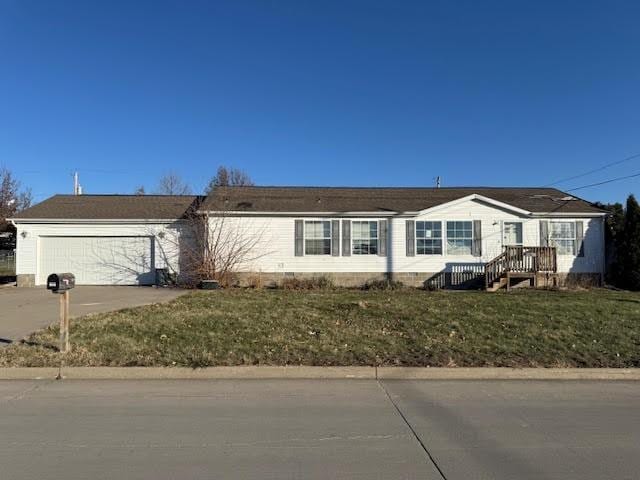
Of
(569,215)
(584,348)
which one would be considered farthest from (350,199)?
(584,348)

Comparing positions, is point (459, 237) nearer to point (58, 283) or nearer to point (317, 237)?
point (317, 237)

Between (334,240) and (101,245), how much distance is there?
9.89 metres

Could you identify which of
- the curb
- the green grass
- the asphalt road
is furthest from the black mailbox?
the asphalt road

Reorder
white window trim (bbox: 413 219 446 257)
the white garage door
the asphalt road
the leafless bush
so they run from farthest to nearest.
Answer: the white garage door
white window trim (bbox: 413 219 446 257)
the leafless bush
the asphalt road

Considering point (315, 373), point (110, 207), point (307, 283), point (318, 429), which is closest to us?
point (318, 429)

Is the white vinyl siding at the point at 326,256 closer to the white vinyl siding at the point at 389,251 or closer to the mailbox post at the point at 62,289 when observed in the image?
the white vinyl siding at the point at 389,251

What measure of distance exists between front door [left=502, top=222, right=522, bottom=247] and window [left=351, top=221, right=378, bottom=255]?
552 centimetres

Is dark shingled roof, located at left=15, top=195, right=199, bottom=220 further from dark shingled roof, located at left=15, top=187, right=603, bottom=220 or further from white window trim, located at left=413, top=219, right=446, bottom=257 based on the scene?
white window trim, located at left=413, top=219, right=446, bottom=257

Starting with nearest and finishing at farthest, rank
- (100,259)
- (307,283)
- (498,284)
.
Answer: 1. (498,284)
2. (307,283)
3. (100,259)

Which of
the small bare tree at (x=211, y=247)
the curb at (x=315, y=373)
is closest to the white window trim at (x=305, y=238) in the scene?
the small bare tree at (x=211, y=247)

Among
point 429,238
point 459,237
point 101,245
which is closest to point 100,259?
point 101,245

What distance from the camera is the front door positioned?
2259cm

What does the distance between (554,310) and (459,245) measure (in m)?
9.97

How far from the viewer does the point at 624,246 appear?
21703 mm
